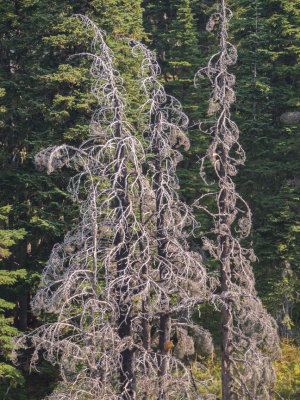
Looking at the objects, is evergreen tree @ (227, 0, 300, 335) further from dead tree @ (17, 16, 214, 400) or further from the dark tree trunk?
the dark tree trunk

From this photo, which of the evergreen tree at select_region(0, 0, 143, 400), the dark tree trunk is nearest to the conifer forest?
the evergreen tree at select_region(0, 0, 143, 400)

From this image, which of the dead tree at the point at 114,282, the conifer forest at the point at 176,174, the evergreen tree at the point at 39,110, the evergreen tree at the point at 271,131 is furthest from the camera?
the evergreen tree at the point at 271,131

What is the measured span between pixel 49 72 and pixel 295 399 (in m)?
14.0

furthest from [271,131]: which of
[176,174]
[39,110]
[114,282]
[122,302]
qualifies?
[114,282]

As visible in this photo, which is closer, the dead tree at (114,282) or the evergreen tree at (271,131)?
the dead tree at (114,282)

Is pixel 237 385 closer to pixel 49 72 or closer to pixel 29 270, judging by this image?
pixel 29 270

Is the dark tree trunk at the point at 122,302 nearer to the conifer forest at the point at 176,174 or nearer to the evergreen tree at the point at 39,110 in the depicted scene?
the conifer forest at the point at 176,174

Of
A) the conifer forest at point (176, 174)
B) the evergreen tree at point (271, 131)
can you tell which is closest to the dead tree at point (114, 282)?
the conifer forest at point (176, 174)

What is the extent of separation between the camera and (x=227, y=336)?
1062 cm

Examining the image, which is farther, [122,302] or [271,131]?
[271,131]

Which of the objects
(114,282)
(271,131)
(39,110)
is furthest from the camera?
(271,131)

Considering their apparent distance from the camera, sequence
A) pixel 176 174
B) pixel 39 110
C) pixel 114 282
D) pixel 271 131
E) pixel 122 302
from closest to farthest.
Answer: pixel 114 282, pixel 122 302, pixel 176 174, pixel 39 110, pixel 271 131

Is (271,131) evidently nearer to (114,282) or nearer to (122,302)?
(122,302)

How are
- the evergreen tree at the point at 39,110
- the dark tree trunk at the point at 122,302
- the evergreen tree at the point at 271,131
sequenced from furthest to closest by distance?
1. the evergreen tree at the point at 271,131
2. the evergreen tree at the point at 39,110
3. the dark tree trunk at the point at 122,302
